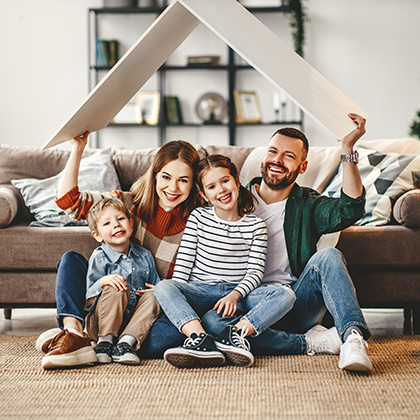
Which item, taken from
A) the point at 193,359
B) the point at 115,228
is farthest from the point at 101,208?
the point at 193,359

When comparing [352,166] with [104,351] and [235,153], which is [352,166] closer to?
[104,351]

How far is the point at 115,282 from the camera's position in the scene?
1935 mm

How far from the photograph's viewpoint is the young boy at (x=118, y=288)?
1903mm

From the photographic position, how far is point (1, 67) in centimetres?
528

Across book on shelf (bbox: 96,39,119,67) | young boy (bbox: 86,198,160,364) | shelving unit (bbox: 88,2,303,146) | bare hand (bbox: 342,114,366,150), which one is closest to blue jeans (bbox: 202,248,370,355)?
young boy (bbox: 86,198,160,364)

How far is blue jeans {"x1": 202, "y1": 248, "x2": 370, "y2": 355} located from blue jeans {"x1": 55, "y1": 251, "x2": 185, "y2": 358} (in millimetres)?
127

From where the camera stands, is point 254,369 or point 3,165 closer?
point 254,369

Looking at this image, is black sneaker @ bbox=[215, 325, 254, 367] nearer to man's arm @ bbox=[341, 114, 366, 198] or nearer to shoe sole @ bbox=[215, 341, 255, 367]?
shoe sole @ bbox=[215, 341, 255, 367]

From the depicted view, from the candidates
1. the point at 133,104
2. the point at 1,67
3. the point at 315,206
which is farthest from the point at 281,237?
the point at 1,67

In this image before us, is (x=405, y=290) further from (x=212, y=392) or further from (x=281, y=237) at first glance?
(x=212, y=392)

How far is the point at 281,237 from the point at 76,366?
810 mm

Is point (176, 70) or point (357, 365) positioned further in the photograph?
point (176, 70)

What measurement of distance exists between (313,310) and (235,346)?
377 mm

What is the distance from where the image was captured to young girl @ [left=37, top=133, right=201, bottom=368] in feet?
6.41
